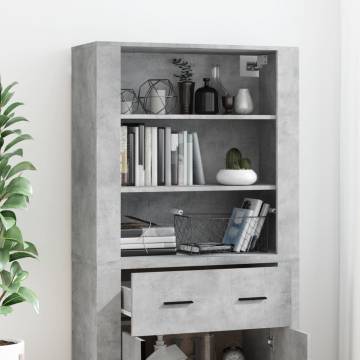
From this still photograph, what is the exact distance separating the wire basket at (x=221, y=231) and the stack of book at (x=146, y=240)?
4.1 inches

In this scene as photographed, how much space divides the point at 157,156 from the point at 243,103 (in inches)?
18.5

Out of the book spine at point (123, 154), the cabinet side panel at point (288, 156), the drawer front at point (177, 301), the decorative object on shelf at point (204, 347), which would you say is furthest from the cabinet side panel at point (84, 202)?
the cabinet side panel at point (288, 156)

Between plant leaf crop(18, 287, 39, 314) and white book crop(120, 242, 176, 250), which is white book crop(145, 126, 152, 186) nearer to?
white book crop(120, 242, 176, 250)

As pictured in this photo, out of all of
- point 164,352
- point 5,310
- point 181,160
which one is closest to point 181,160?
point 181,160

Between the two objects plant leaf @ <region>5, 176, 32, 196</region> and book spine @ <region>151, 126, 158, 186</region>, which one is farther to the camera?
book spine @ <region>151, 126, 158, 186</region>

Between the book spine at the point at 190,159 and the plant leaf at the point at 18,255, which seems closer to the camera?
the plant leaf at the point at 18,255

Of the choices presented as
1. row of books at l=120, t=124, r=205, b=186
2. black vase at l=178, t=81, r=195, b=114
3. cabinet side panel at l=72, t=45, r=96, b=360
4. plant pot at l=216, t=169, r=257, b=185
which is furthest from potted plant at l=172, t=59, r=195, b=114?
cabinet side panel at l=72, t=45, r=96, b=360

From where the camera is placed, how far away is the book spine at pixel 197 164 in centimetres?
377

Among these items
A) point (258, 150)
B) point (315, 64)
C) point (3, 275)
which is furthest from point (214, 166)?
point (3, 275)

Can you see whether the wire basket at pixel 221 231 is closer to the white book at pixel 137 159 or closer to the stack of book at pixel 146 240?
the stack of book at pixel 146 240

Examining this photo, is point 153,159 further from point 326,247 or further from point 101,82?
point 326,247

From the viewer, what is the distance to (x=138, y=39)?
155 inches

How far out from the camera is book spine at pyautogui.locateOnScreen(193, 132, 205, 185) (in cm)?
377

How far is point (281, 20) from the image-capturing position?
4.14 m
